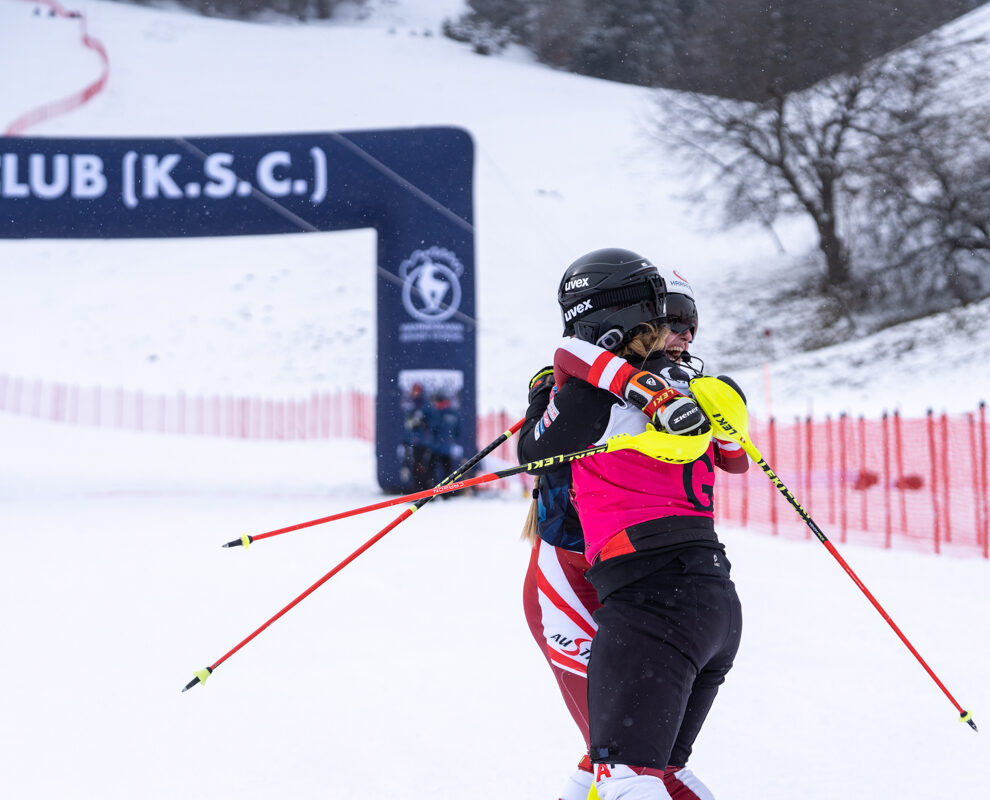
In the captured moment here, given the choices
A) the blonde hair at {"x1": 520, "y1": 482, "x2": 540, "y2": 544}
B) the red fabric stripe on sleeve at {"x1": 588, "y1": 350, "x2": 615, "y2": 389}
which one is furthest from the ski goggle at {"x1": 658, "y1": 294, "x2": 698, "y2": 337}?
the blonde hair at {"x1": 520, "y1": 482, "x2": 540, "y2": 544}

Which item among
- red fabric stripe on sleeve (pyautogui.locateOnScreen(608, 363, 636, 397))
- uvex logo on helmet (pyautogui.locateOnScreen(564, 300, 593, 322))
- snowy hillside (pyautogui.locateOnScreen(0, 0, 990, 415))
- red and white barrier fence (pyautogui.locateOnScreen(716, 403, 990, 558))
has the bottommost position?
red and white barrier fence (pyautogui.locateOnScreen(716, 403, 990, 558))

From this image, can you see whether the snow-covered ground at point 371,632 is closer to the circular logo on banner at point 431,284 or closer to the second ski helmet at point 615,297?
the second ski helmet at point 615,297

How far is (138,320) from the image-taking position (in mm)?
36125

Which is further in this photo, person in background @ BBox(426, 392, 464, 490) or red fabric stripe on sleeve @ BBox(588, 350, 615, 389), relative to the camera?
person in background @ BBox(426, 392, 464, 490)

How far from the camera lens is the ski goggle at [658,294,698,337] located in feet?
8.16

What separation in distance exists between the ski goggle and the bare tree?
24.7 m

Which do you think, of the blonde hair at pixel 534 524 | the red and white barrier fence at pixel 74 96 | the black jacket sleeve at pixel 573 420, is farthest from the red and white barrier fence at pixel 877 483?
the red and white barrier fence at pixel 74 96

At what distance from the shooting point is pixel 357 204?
13461mm

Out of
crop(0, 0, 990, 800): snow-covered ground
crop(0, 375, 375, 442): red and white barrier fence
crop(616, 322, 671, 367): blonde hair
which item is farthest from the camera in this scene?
crop(0, 375, 375, 442): red and white barrier fence

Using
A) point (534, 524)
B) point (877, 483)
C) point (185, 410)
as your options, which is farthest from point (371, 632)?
point (185, 410)

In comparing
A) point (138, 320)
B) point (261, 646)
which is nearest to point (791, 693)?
point (261, 646)

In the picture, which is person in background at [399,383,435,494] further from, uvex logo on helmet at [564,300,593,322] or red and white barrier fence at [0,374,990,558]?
uvex logo on helmet at [564,300,593,322]

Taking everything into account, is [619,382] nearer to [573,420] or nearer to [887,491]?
[573,420]

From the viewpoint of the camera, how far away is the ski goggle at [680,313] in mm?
2488
